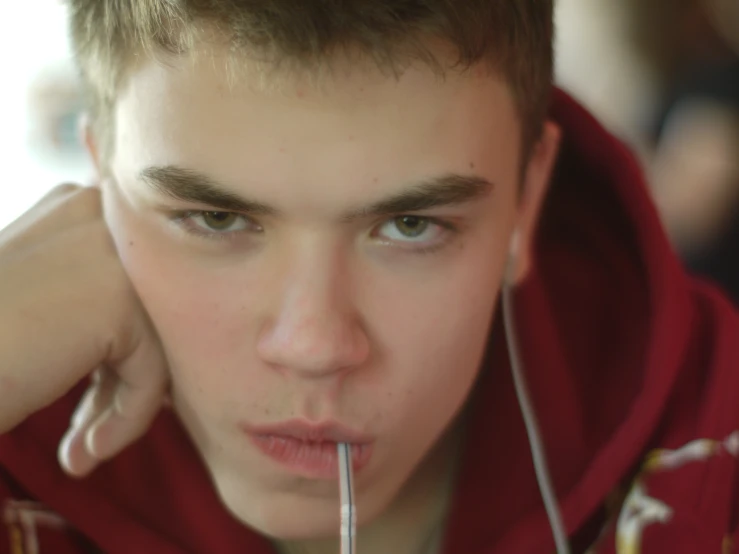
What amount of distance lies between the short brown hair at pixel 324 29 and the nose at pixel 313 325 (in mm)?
172

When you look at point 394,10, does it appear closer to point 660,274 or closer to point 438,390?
point 438,390

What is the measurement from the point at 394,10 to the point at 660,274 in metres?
0.48

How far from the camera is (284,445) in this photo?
0.78 meters

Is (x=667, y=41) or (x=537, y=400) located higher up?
(x=667, y=41)

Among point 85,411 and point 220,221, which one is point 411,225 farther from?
point 85,411

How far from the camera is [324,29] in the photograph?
661 millimetres

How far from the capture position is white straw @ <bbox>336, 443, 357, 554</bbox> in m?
0.72

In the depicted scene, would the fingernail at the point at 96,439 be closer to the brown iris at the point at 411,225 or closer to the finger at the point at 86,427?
the finger at the point at 86,427

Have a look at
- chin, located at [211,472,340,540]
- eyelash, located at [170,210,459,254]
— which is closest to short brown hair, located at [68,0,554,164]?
eyelash, located at [170,210,459,254]

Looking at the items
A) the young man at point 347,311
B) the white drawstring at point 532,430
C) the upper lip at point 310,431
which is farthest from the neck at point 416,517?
the upper lip at point 310,431

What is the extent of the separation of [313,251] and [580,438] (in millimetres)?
446

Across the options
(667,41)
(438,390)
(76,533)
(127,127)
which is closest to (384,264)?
(438,390)

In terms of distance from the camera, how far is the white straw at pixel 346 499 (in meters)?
0.72

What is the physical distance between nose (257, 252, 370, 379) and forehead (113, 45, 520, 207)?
0.08m
